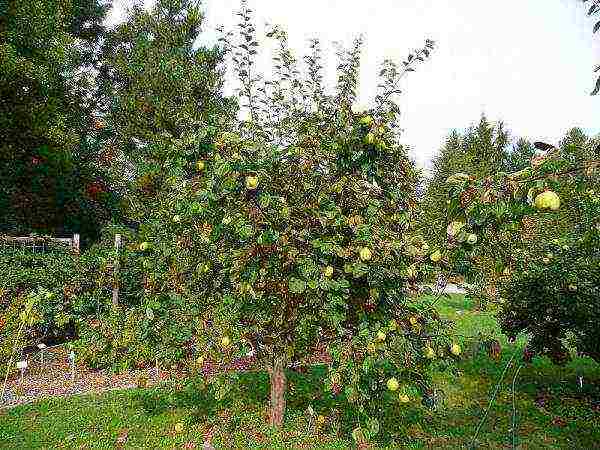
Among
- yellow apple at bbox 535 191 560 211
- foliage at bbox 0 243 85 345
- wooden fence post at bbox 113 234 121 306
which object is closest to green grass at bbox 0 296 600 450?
yellow apple at bbox 535 191 560 211

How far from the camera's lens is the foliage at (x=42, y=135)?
29.8 ft

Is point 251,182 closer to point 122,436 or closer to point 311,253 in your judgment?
point 311,253

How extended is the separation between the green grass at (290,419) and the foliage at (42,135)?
6.38 metres

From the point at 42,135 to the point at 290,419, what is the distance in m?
8.04

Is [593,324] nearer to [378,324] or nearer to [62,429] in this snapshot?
[378,324]

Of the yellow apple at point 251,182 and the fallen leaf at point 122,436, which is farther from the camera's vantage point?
the fallen leaf at point 122,436

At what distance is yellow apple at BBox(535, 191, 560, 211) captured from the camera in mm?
1635

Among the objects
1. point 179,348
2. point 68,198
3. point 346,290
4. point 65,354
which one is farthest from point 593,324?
point 68,198

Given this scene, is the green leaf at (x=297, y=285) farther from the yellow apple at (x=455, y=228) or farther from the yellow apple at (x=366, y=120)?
the yellow apple at (x=455, y=228)

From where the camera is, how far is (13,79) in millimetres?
9250

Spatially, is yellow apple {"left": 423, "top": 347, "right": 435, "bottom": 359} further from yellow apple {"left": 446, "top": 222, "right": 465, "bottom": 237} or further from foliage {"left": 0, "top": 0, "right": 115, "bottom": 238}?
foliage {"left": 0, "top": 0, "right": 115, "bottom": 238}

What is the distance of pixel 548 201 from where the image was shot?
1654 mm

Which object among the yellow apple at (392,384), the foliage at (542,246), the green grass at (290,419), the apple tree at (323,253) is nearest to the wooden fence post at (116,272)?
the green grass at (290,419)

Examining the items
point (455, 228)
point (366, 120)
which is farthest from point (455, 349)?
point (455, 228)
